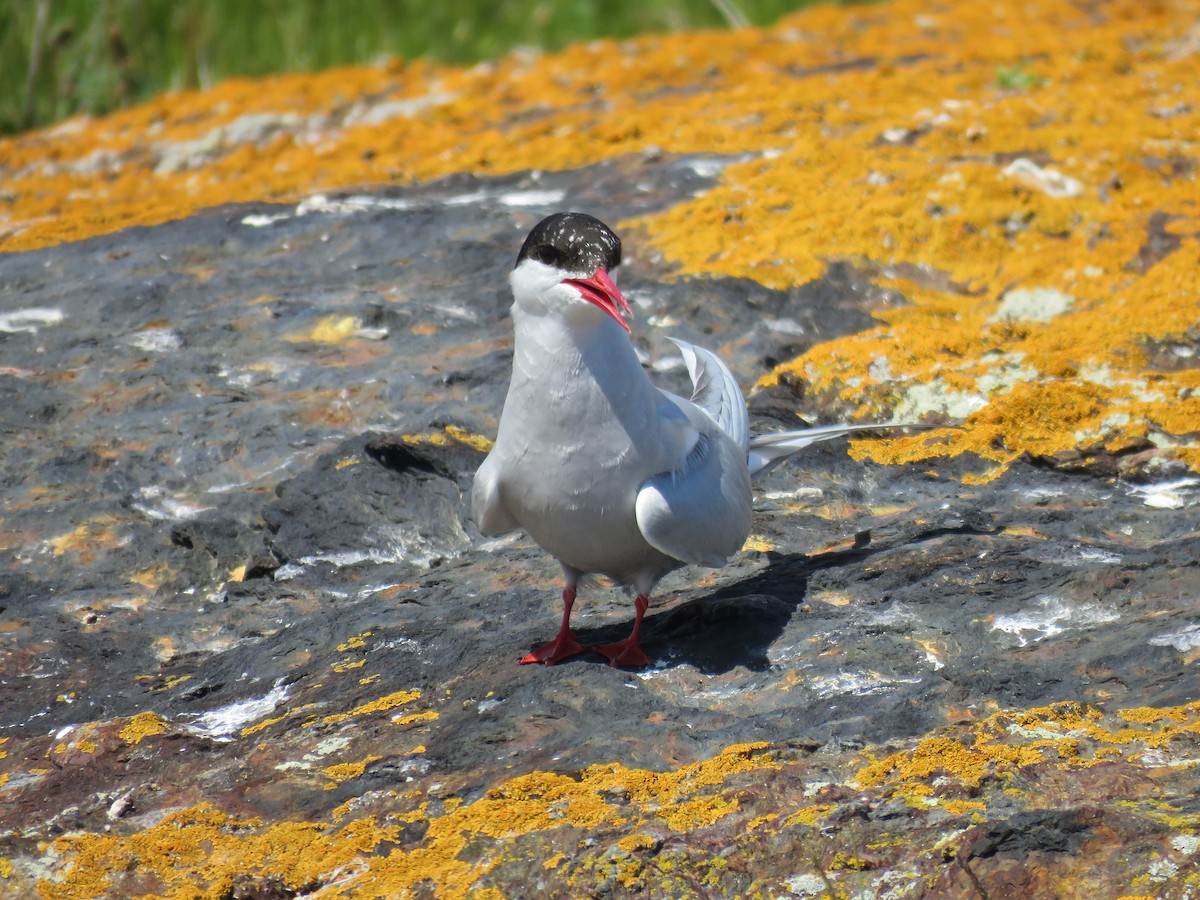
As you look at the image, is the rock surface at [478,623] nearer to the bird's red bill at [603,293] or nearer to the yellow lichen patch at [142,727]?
the yellow lichen patch at [142,727]

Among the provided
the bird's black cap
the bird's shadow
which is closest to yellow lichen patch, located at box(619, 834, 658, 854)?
the bird's shadow

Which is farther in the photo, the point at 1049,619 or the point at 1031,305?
the point at 1031,305

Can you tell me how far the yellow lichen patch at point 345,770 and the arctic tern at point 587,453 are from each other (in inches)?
20.4

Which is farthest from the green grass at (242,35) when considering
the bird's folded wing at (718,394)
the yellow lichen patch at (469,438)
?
the yellow lichen patch at (469,438)

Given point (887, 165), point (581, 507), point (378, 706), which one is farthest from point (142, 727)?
point (887, 165)

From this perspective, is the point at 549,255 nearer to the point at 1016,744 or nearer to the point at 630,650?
the point at 630,650

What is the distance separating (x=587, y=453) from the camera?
3.14 m

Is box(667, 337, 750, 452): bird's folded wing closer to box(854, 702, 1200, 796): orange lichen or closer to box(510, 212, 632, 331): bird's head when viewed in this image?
box(510, 212, 632, 331): bird's head

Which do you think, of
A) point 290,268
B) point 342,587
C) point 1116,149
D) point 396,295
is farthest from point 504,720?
point 1116,149

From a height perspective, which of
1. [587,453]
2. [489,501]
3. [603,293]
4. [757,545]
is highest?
[603,293]

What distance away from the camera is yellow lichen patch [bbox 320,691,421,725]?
112 inches

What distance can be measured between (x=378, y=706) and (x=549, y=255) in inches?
41.5

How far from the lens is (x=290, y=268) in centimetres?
497

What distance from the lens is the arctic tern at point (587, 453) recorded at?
311cm
